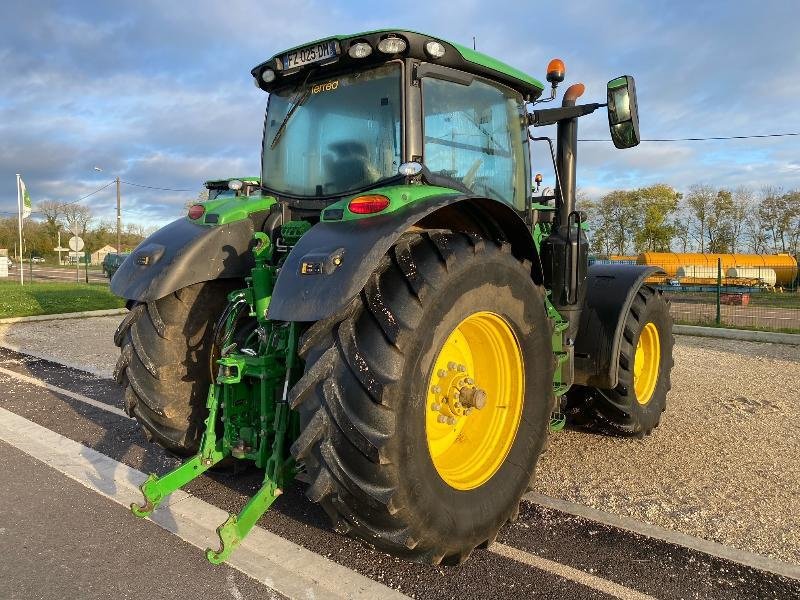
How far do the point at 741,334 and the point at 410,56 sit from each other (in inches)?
389

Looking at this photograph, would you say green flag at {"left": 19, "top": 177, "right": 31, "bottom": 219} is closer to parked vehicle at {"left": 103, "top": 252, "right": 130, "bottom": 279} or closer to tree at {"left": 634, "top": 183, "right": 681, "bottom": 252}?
parked vehicle at {"left": 103, "top": 252, "right": 130, "bottom": 279}

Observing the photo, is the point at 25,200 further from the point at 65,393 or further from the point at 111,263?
the point at 65,393

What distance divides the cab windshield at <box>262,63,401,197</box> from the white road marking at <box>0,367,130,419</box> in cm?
262

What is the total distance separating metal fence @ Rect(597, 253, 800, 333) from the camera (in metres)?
13.4

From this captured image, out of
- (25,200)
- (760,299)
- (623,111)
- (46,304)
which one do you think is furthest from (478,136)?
(25,200)

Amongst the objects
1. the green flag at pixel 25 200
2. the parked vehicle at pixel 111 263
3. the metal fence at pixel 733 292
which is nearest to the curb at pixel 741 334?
the metal fence at pixel 733 292

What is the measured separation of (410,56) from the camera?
10.4 ft

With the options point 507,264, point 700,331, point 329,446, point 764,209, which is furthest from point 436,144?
point 764,209

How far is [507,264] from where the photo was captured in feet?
9.38

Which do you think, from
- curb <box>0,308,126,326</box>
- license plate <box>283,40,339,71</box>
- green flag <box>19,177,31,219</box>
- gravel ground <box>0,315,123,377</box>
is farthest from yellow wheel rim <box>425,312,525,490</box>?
green flag <box>19,177,31,219</box>

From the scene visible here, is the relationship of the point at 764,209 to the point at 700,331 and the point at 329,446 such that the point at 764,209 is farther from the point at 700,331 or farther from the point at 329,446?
the point at 329,446

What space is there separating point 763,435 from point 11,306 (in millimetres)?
15245

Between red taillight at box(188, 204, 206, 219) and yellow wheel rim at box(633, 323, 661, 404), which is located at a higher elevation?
red taillight at box(188, 204, 206, 219)

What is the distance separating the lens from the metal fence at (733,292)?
13413 millimetres
